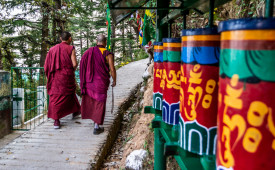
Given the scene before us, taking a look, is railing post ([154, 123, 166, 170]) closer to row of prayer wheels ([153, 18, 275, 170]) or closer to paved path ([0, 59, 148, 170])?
row of prayer wheels ([153, 18, 275, 170])

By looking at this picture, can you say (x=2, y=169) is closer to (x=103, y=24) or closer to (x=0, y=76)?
(x=0, y=76)

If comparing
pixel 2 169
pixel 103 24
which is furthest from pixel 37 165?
pixel 103 24

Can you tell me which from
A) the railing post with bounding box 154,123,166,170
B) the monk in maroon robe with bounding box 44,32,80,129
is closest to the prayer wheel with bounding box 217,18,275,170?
the railing post with bounding box 154,123,166,170

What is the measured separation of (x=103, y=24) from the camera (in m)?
15.5

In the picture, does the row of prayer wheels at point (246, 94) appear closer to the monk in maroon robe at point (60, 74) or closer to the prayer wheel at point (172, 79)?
the prayer wheel at point (172, 79)

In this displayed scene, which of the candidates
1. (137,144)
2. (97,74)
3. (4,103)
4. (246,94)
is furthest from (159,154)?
(4,103)

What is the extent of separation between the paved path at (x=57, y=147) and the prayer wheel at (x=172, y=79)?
2.33 meters

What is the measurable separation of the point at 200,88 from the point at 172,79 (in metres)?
0.31

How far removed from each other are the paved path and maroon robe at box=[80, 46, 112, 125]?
39cm

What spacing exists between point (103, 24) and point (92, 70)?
12178 mm

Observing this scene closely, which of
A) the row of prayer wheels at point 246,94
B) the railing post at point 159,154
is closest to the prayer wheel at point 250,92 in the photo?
the row of prayer wheels at point 246,94

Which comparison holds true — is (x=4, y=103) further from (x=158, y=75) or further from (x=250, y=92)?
(x=250, y=92)

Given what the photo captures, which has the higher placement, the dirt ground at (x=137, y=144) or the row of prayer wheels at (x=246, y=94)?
the row of prayer wheels at (x=246, y=94)

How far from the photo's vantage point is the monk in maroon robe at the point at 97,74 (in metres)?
3.89
